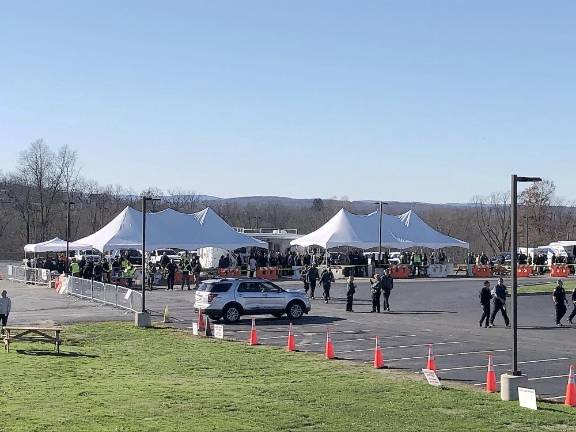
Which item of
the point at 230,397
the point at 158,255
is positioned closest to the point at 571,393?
the point at 230,397

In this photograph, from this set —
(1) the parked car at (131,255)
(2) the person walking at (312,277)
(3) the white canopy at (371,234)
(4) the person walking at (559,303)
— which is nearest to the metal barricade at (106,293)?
(2) the person walking at (312,277)

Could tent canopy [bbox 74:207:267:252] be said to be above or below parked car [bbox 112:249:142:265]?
above

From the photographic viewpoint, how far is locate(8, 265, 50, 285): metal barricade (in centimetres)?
5370

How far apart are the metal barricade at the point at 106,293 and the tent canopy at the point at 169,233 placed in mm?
9849

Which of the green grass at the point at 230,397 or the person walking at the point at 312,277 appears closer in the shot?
the green grass at the point at 230,397

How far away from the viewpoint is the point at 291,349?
24.1 m

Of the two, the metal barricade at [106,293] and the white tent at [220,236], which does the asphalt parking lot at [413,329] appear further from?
the white tent at [220,236]

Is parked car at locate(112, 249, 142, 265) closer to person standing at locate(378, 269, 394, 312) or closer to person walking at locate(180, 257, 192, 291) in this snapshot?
person walking at locate(180, 257, 192, 291)

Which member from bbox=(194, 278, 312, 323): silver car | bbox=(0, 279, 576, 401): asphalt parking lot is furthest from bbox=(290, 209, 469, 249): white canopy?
bbox=(194, 278, 312, 323): silver car

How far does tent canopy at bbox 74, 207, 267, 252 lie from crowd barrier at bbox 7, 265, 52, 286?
11.2ft

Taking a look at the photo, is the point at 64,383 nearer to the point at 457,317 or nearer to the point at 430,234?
the point at 457,317

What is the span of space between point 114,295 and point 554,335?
18.5m

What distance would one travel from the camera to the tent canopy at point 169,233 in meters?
55.2

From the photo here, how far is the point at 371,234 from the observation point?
2502 inches
